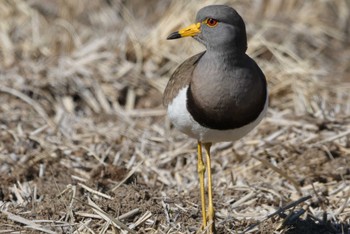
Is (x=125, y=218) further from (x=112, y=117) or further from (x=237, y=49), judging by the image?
(x=112, y=117)

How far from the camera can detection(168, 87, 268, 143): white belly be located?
447 centimetres

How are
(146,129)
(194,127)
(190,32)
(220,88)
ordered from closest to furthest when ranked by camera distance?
(220,88) < (194,127) < (190,32) < (146,129)

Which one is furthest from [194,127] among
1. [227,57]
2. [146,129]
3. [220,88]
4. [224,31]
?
[146,129]

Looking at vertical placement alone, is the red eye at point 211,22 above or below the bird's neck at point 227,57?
above

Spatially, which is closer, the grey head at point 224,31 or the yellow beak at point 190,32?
the grey head at point 224,31

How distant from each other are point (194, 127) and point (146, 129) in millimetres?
2324

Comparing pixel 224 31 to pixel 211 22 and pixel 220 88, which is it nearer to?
pixel 211 22

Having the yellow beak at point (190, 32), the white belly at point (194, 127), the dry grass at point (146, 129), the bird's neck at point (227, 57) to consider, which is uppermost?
the yellow beak at point (190, 32)

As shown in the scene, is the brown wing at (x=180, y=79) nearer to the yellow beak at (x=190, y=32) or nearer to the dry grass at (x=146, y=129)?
the yellow beak at (x=190, y=32)

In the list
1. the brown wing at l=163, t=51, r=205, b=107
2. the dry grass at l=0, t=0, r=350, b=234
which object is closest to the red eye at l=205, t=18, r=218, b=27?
the brown wing at l=163, t=51, r=205, b=107

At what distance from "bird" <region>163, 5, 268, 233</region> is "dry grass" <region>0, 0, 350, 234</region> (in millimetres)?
707

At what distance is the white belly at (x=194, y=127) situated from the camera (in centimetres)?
447

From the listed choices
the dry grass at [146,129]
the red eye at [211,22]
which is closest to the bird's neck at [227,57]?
the red eye at [211,22]

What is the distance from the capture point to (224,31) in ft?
14.7
